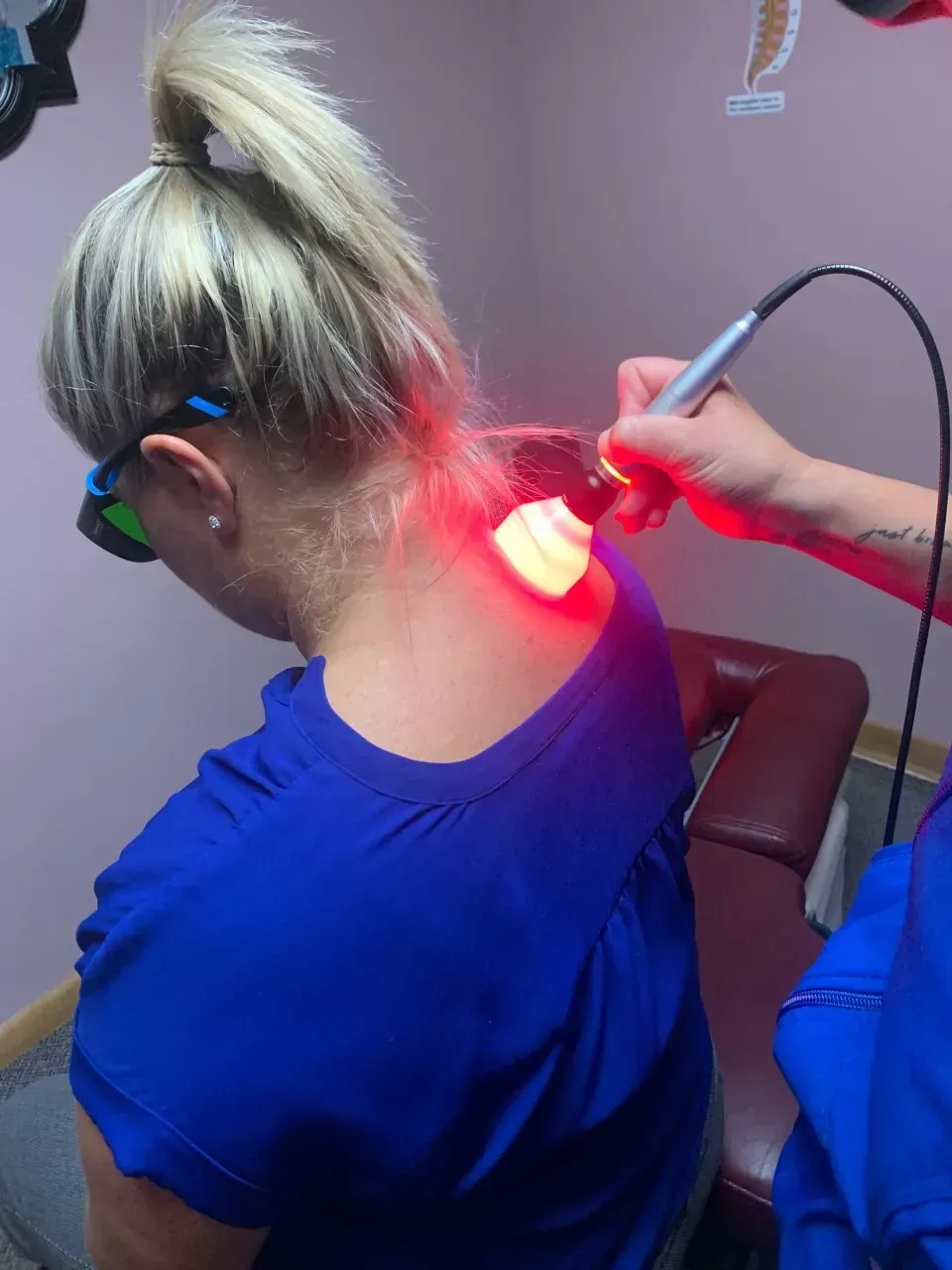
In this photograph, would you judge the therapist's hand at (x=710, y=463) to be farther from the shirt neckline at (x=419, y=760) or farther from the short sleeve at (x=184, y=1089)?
the short sleeve at (x=184, y=1089)

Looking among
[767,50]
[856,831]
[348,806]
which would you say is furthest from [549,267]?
[348,806]

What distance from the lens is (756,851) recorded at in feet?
4.30

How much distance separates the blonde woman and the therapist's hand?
0.32 feet

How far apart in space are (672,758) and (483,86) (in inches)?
68.6

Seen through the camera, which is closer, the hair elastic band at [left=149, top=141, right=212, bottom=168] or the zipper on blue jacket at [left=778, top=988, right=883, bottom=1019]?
the zipper on blue jacket at [left=778, top=988, right=883, bottom=1019]

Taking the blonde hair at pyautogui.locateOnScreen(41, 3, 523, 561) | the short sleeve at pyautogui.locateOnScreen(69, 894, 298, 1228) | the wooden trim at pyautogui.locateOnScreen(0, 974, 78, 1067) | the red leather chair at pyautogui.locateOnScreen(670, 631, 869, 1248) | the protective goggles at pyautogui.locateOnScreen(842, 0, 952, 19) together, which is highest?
the protective goggles at pyautogui.locateOnScreen(842, 0, 952, 19)

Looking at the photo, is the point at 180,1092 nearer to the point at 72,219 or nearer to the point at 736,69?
the point at 72,219

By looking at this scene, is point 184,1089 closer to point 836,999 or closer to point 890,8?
point 836,999

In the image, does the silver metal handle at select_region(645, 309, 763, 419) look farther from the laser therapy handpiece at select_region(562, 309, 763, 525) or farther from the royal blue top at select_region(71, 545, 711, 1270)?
the royal blue top at select_region(71, 545, 711, 1270)

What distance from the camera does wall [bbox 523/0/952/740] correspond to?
163 cm

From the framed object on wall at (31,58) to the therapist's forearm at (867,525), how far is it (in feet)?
3.77

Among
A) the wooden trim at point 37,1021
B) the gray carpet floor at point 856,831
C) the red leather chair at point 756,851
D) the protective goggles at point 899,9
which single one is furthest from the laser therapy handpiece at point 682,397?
the wooden trim at point 37,1021

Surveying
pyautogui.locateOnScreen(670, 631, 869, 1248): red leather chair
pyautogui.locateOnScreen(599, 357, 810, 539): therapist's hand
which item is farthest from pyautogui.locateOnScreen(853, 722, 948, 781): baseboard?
pyautogui.locateOnScreen(599, 357, 810, 539): therapist's hand

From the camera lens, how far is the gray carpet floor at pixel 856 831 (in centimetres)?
166
